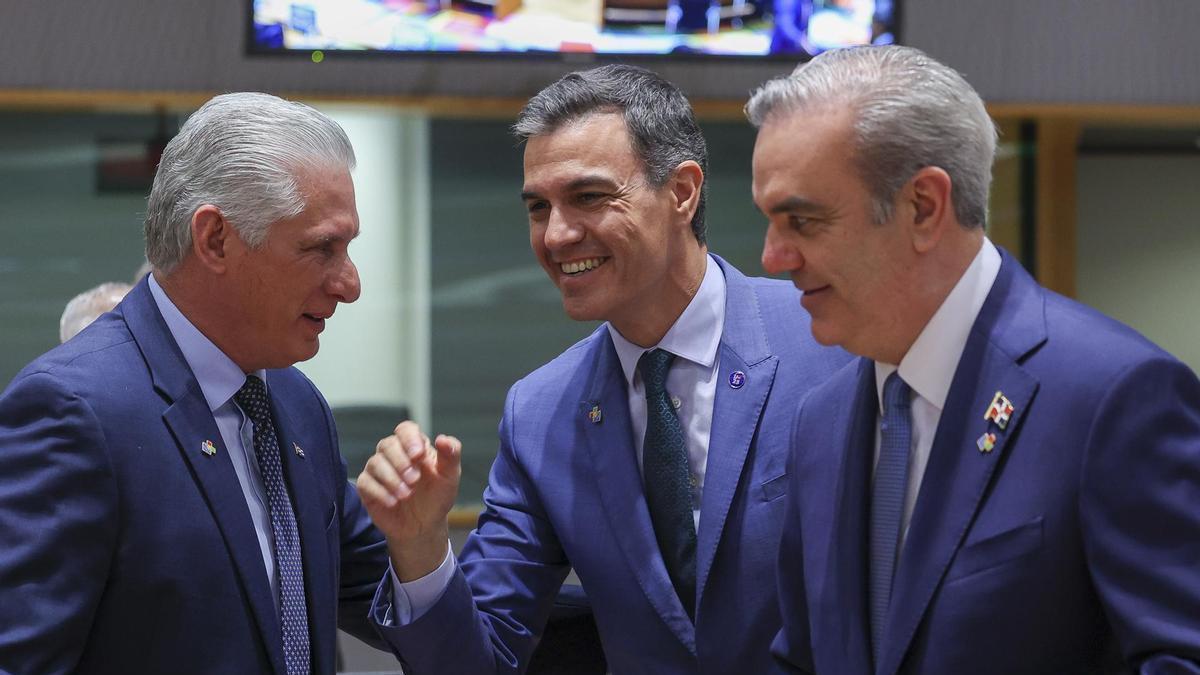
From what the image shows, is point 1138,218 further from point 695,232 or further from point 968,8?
point 695,232

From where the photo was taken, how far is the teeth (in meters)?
2.30

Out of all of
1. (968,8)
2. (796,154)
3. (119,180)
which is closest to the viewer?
(796,154)

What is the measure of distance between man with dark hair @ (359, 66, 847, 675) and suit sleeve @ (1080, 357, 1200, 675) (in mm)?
730

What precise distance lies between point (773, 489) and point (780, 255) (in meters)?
0.54

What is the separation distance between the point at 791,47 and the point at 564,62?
2.73 ft

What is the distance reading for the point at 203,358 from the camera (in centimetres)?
201

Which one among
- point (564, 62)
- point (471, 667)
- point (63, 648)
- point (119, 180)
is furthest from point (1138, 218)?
point (63, 648)

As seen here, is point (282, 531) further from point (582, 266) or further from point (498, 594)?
point (582, 266)

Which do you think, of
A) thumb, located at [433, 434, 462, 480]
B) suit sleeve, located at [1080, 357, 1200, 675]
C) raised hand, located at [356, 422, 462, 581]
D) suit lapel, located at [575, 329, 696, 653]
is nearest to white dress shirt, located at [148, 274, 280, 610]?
raised hand, located at [356, 422, 462, 581]

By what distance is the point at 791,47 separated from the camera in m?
5.07

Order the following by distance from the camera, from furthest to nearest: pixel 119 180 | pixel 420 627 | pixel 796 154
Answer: pixel 119 180
pixel 420 627
pixel 796 154

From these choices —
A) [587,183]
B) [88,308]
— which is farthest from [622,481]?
[88,308]

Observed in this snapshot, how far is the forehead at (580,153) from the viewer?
2275 mm

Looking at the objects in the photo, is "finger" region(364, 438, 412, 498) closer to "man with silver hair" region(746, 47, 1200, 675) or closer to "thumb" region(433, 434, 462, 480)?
"thumb" region(433, 434, 462, 480)
